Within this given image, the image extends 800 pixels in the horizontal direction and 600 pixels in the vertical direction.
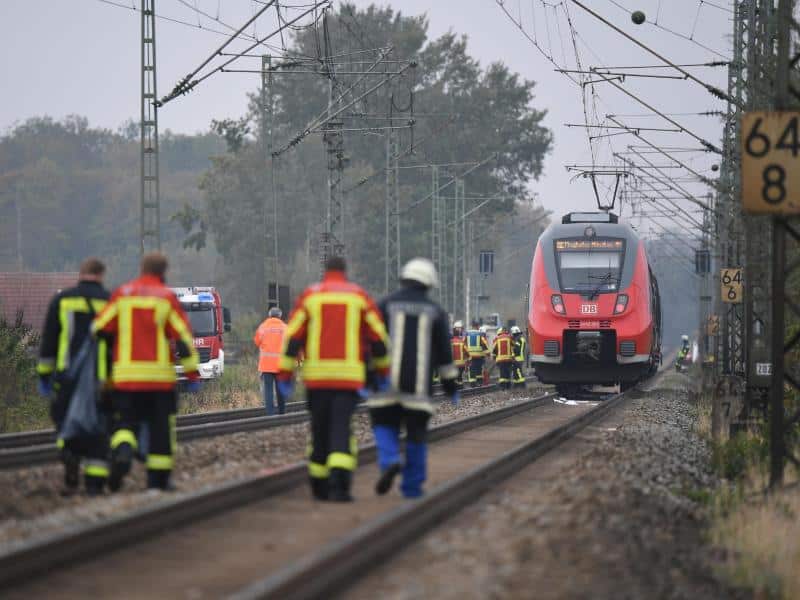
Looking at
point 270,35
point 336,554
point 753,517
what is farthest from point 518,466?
point 270,35

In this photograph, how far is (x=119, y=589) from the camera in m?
7.44

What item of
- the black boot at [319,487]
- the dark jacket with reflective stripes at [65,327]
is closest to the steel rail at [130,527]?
the black boot at [319,487]

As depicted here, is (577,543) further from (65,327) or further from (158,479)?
(65,327)

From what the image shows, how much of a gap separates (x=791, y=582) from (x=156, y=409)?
4.87m

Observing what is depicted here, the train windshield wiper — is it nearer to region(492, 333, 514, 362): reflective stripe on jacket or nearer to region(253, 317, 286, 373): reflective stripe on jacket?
region(492, 333, 514, 362): reflective stripe on jacket

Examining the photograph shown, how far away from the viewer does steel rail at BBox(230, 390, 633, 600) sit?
273 inches

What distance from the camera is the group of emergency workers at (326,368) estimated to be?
10.6m

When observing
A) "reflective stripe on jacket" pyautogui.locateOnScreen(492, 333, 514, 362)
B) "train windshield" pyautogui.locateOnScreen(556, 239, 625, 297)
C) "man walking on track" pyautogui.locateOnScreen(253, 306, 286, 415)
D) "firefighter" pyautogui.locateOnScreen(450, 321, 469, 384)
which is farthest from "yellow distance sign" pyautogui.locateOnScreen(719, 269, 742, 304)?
"man walking on track" pyautogui.locateOnScreen(253, 306, 286, 415)

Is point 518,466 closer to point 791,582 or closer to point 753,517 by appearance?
point 753,517

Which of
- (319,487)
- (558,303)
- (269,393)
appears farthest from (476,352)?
(319,487)

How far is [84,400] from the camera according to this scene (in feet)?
36.5

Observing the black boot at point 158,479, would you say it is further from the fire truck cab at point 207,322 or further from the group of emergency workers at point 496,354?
the fire truck cab at point 207,322

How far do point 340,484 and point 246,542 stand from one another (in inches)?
72.2

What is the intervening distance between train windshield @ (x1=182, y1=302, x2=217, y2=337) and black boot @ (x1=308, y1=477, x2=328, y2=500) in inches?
1075
